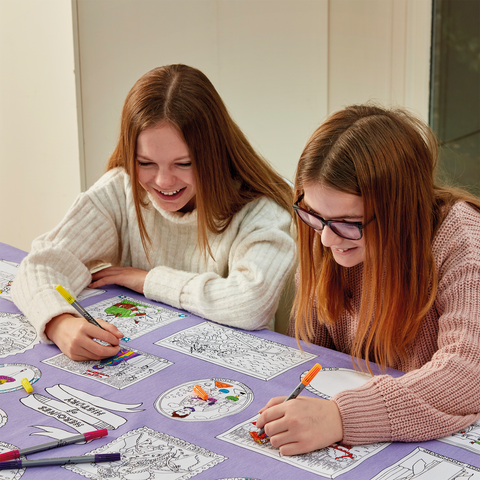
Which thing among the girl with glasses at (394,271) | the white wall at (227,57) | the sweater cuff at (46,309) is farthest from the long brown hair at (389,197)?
the white wall at (227,57)

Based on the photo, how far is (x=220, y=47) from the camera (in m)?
2.69

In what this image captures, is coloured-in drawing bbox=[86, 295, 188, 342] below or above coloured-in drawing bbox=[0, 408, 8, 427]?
below

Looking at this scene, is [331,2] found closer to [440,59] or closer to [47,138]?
[440,59]

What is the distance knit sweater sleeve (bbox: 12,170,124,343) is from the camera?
4.31 feet

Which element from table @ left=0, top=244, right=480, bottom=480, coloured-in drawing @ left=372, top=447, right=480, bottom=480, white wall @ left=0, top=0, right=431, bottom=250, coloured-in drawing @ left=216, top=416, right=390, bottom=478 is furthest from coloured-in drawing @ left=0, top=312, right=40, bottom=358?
white wall @ left=0, top=0, right=431, bottom=250

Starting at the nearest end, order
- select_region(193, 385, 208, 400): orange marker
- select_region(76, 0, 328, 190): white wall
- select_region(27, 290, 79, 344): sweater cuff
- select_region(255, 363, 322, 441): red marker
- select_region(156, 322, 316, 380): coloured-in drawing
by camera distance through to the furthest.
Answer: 1. select_region(255, 363, 322, 441): red marker
2. select_region(193, 385, 208, 400): orange marker
3. select_region(156, 322, 316, 380): coloured-in drawing
4. select_region(27, 290, 79, 344): sweater cuff
5. select_region(76, 0, 328, 190): white wall

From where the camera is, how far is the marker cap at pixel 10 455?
0.81m

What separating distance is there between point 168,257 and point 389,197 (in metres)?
0.81

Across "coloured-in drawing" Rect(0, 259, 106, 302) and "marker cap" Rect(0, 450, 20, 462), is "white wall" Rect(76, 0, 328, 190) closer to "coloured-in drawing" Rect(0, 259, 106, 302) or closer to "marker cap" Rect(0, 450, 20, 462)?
"coloured-in drawing" Rect(0, 259, 106, 302)

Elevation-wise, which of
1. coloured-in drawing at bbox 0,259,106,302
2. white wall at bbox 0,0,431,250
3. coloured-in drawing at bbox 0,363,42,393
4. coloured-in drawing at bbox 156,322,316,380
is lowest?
coloured-in drawing at bbox 0,259,106,302

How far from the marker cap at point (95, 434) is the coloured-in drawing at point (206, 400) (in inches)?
4.1

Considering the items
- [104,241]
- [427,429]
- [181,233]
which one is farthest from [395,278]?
[104,241]

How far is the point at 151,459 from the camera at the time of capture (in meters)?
0.81

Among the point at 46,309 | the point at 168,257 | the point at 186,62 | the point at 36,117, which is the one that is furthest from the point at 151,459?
the point at 36,117
